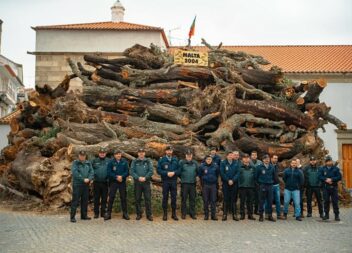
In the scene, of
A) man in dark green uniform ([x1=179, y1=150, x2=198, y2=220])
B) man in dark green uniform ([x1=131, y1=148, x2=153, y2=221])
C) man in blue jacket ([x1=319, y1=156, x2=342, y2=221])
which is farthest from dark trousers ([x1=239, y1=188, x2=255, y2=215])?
man in dark green uniform ([x1=131, y1=148, x2=153, y2=221])

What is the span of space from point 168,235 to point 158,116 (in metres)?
6.51

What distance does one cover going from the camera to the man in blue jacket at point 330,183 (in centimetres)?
1088

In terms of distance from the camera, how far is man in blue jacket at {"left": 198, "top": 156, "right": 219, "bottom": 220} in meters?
10.5

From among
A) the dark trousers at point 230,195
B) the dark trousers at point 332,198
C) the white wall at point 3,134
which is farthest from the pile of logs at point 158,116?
the white wall at point 3,134

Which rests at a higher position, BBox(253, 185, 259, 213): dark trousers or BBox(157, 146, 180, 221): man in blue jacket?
BBox(157, 146, 180, 221): man in blue jacket

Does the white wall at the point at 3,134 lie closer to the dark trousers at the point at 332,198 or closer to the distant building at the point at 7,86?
the distant building at the point at 7,86

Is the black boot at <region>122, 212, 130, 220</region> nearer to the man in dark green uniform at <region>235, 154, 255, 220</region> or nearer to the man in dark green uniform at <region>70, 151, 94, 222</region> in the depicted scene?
the man in dark green uniform at <region>70, 151, 94, 222</region>

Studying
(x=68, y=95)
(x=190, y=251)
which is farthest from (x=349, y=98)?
(x=190, y=251)

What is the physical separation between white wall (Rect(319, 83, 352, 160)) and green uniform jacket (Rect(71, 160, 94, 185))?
65.7 feet

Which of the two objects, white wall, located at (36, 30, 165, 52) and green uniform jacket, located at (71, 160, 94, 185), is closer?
green uniform jacket, located at (71, 160, 94, 185)

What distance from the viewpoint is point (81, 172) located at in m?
10.1

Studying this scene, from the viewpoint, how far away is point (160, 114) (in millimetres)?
14383

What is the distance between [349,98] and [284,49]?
23.6 feet

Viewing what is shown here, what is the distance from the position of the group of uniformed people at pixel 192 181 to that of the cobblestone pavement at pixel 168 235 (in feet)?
1.32
